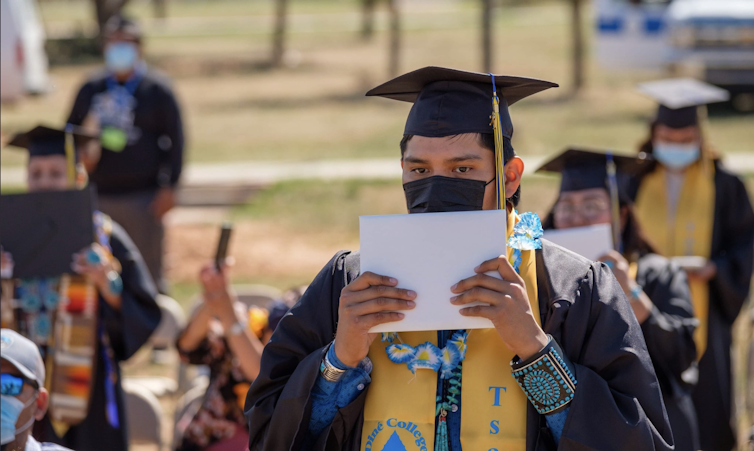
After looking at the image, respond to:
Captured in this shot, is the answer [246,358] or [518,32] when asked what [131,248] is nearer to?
[246,358]

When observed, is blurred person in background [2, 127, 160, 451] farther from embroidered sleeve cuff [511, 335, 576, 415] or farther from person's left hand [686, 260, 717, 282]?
person's left hand [686, 260, 717, 282]

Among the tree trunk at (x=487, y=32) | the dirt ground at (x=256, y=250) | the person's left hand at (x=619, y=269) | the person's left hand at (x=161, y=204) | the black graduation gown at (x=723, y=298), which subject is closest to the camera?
the person's left hand at (x=619, y=269)

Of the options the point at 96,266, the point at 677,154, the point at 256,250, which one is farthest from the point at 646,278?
the point at 256,250

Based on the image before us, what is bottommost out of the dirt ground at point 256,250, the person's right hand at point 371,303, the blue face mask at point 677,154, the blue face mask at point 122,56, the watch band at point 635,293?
the dirt ground at point 256,250

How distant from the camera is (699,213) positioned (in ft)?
17.5

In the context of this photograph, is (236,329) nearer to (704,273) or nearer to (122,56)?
(704,273)

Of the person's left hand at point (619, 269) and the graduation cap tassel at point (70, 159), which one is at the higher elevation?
the graduation cap tassel at point (70, 159)

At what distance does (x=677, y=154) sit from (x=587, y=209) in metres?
1.53

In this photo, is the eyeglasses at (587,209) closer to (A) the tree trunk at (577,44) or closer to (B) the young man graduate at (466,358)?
(B) the young man graduate at (466,358)

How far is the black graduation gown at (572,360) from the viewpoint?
2340 millimetres

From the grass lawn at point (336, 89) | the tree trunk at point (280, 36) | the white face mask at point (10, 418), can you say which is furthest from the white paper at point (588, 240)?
the tree trunk at point (280, 36)

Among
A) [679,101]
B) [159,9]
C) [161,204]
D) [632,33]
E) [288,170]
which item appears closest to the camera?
[679,101]

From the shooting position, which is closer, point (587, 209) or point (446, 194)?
point (446, 194)

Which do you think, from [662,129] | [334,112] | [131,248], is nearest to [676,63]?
[334,112]
